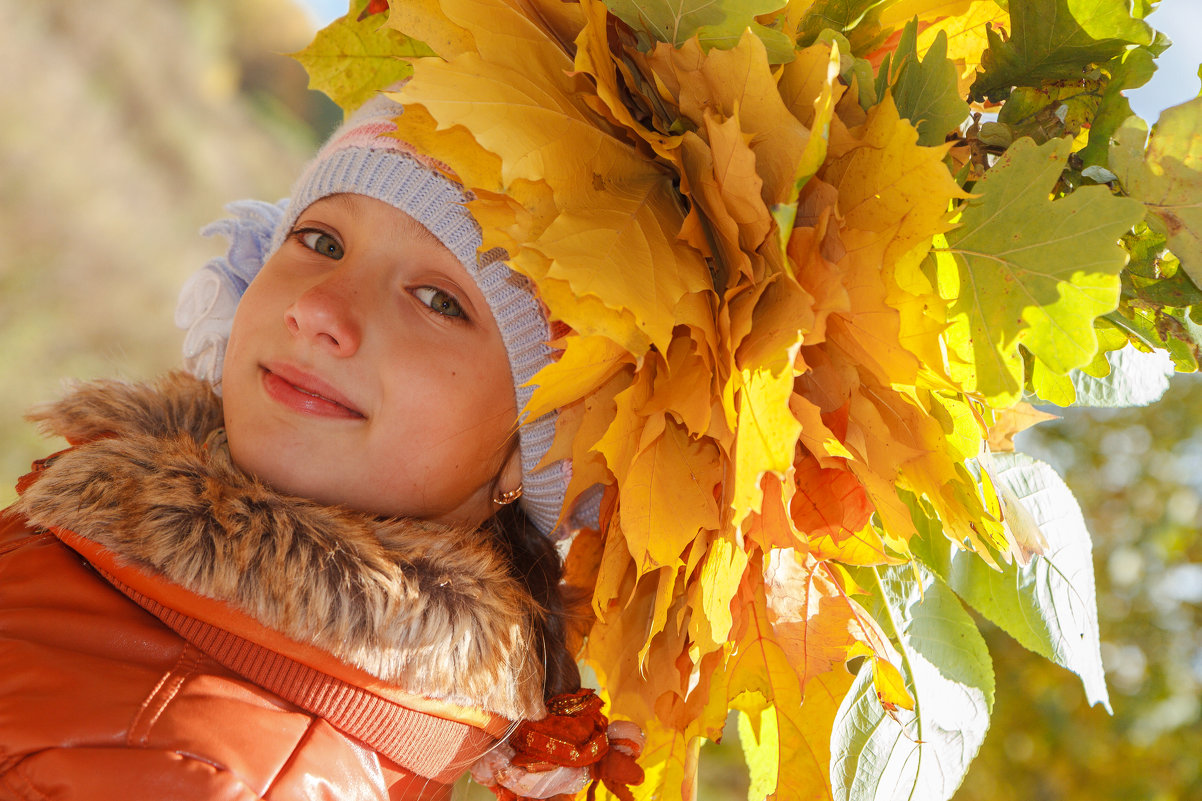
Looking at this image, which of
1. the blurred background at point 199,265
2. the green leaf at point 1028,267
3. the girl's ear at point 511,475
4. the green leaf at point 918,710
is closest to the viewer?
the green leaf at point 1028,267

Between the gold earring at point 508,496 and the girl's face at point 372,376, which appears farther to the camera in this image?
the gold earring at point 508,496

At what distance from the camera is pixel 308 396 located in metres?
0.91

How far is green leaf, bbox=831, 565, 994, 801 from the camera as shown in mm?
805

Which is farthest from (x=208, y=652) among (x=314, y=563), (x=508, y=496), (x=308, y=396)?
(x=508, y=496)

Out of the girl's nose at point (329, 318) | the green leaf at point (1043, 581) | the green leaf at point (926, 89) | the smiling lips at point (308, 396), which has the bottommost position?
the green leaf at point (1043, 581)

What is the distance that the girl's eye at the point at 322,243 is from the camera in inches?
39.6

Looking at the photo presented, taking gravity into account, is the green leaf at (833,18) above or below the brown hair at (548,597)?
above

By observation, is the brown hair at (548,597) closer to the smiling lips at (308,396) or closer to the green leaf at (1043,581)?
the smiling lips at (308,396)

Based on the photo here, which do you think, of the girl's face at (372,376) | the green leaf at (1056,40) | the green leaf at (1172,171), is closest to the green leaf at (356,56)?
the girl's face at (372,376)

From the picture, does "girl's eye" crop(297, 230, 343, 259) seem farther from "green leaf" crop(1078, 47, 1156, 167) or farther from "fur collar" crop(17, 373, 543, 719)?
"green leaf" crop(1078, 47, 1156, 167)

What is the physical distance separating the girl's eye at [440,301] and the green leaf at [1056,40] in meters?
0.55

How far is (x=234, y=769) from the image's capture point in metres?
0.69

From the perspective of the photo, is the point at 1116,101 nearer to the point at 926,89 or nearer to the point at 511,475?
the point at 926,89

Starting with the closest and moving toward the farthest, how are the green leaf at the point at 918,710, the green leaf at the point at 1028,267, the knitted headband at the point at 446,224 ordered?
the green leaf at the point at 1028,267 → the green leaf at the point at 918,710 → the knitted headband at the point at 446,224
